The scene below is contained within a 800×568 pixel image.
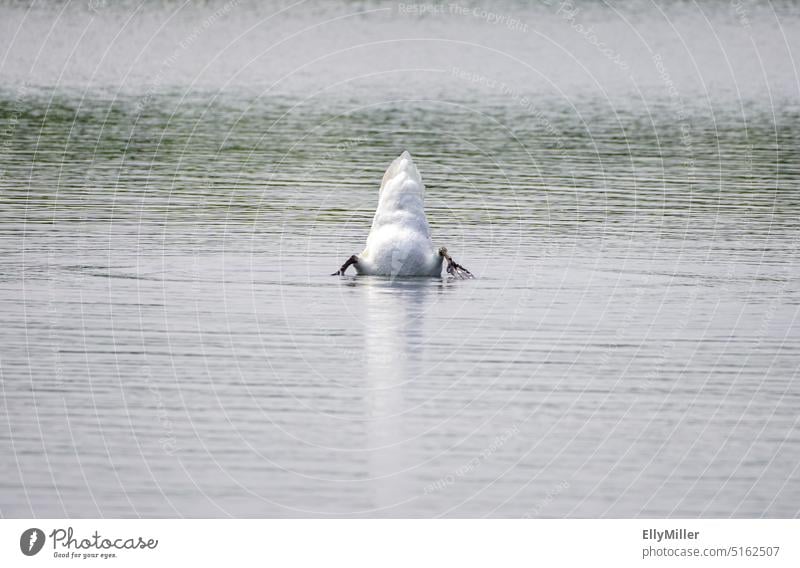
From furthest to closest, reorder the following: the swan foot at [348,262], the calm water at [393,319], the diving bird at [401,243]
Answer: the diving bird at [401,243]
the swan foot at [348,262]
the calm water at [393,319]

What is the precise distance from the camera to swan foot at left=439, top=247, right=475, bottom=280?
26.8 m

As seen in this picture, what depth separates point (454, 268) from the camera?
2716cm

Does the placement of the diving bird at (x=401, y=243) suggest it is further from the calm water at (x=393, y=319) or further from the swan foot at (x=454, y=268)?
the calm water at (x=393, y=319)

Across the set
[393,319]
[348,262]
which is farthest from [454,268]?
[393,319]

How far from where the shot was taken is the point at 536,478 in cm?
1664

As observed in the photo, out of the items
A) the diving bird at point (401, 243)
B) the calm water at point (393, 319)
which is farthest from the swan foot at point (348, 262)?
the calm water at point (393, 319)

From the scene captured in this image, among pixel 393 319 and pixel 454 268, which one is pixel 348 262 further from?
pixel 393 319

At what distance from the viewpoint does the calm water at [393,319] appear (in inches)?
653

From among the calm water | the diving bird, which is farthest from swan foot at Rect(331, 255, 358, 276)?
the calm water

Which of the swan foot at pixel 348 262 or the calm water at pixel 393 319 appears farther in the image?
the swan foot at pixel 348 262

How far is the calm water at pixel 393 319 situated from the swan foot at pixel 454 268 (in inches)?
15.2

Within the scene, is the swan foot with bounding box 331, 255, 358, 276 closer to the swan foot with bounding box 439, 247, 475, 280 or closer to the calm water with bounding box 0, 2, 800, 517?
the calm water with bounding box 0, 2, 800, 517

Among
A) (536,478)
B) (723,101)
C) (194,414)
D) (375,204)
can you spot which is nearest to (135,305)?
(194,414)
